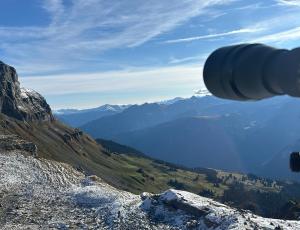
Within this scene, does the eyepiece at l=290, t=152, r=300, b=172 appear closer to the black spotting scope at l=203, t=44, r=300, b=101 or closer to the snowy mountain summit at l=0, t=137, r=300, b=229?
the black spotting scope at l=203, t=44, r=300, b=101

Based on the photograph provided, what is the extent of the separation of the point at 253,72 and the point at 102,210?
32.0 meters

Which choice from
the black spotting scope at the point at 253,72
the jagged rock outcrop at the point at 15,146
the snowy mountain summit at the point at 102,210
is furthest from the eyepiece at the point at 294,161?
the jagged rock outcrop at the point at 15,146

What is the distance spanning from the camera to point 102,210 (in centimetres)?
3544

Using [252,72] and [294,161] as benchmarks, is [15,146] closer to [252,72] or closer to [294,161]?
[294,161]

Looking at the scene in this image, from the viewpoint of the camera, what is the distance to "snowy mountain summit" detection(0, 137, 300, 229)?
30.6 m

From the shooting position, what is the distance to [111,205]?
36.3 metres

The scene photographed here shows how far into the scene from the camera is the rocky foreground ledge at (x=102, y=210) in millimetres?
30562

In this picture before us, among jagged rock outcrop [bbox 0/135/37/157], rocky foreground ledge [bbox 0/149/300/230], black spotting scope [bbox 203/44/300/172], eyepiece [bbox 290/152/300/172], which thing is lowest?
rocky foreground ledge [bbox 0/149/300/230]

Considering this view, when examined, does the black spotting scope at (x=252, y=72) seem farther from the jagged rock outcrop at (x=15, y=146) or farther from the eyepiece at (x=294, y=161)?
the jagged rock outcrop at (x=15, y=146)

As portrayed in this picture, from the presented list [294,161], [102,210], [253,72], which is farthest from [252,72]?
[102,210]

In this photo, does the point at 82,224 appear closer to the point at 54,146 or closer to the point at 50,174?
the point at 50,174

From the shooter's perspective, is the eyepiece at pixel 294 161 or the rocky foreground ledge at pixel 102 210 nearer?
the eyepiece at pixel 294 161

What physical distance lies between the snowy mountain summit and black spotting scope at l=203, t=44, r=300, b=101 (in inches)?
977

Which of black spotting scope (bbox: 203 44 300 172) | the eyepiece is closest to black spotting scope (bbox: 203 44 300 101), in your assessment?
black spotting scope (bbox: 203 44 300 172)
